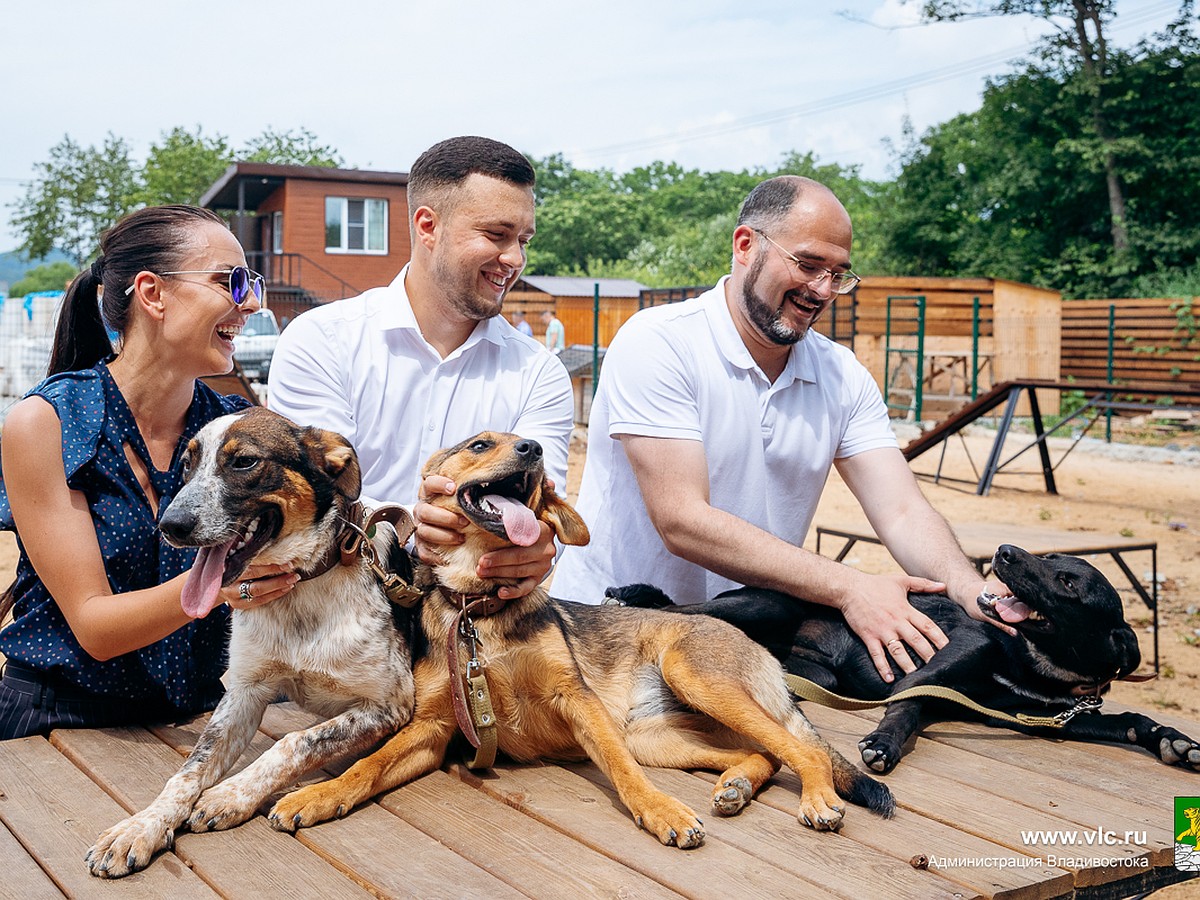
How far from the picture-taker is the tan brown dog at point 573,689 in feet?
8.00

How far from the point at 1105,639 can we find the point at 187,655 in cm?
273

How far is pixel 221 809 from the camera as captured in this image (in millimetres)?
2242

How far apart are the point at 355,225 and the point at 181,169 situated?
21580 millimetres

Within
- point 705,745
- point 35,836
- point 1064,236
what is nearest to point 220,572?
point 35,836

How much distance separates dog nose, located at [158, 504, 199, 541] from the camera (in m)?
2.24

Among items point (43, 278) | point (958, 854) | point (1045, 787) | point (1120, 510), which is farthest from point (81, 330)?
point (43, 278)

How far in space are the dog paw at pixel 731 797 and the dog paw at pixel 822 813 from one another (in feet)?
0.42

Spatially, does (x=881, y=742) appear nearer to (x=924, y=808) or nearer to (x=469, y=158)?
(x=924, y=808)

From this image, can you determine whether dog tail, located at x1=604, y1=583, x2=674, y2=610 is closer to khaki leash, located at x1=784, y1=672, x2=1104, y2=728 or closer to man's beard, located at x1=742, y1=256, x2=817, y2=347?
khaki leash, located at x1=784, y1=672, x2=1104, y2=728

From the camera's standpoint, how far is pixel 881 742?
2.73m

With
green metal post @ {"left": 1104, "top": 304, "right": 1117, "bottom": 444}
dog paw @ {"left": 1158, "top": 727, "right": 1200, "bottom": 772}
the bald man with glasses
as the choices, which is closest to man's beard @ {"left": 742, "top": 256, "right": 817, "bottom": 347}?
the bald man with glasses

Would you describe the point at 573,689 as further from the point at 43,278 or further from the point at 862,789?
the point at 43,278

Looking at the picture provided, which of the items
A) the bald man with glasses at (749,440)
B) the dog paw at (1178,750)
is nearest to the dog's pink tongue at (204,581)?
the bald man with glasses at (749,440)

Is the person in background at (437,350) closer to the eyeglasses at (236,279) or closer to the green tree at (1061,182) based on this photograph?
the eyeglasses at (236,279)
